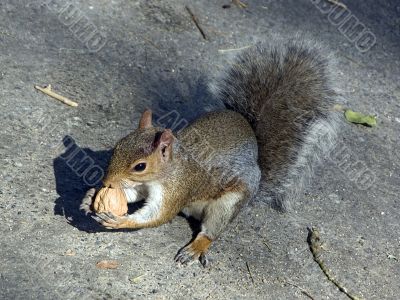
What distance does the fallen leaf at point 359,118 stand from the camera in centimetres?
347

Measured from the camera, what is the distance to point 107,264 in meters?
2.47

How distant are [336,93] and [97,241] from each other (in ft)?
3.66

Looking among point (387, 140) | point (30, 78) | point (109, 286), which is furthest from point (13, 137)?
point (387, 140)

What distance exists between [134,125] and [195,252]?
765mm

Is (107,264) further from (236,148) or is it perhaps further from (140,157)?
(236,148)

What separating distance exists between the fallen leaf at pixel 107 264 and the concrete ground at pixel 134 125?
2 cm

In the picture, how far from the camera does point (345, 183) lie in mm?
3105

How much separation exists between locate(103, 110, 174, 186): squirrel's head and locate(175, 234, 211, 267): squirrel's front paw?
32 centimetres

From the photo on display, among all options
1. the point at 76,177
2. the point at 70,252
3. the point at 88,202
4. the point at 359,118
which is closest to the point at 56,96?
the point at 76,177

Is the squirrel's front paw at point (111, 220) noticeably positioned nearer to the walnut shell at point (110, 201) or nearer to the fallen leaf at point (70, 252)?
the walnut shell at point (110, 201)

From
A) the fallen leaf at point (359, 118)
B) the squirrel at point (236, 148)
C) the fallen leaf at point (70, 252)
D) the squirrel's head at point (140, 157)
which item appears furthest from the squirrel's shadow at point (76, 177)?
the fallen leaf at point (359, 118)

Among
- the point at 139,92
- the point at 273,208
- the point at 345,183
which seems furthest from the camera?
the point at 139,92

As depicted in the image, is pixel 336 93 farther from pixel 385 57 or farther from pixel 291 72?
pixel 385 57

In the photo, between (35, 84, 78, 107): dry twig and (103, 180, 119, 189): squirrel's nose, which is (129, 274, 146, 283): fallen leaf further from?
(35, 84, 78, 107): dry twig
